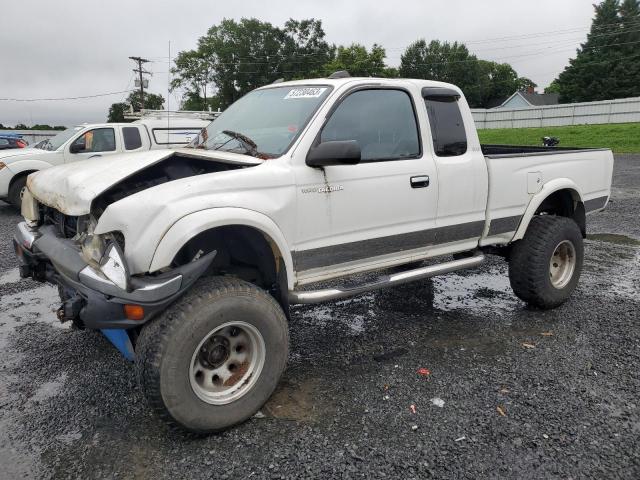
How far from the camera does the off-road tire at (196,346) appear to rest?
266cm

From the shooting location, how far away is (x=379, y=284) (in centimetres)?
364

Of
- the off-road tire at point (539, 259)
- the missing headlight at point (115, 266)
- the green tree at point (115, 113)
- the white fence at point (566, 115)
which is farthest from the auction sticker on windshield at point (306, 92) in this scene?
the green tree at point (115, 113)

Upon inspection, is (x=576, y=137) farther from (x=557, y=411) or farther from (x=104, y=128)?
(x=557, y=411)

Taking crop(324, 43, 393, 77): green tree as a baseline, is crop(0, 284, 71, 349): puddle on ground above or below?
below

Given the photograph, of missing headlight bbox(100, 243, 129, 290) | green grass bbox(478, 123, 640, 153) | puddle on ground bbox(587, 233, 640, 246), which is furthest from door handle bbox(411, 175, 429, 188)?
green grass bbox(478, 123, 640, 153)

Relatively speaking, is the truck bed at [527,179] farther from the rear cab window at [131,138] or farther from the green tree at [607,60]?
the green tree at [607,60]

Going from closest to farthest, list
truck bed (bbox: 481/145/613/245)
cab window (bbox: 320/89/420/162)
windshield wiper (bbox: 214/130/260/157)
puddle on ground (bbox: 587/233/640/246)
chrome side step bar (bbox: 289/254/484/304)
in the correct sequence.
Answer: chrome side step bar (bbox: 289/254/484/304), windshield wiper (bbox: 214/130/260/157), cab window (bbox: 320/89/420/162), truck bed (bbox: 481/145/613/245), puddle on ground (bbox: 587/233/640/246)

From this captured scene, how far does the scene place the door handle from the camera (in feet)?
12.3

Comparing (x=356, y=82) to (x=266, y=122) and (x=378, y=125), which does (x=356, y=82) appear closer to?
(x=378, y=125)

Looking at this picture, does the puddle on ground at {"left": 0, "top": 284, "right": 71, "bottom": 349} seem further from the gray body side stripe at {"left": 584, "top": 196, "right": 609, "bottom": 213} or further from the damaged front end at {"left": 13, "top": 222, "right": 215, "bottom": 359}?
the gray body side stripe at {"left": 584, "top": 196, "right": 609, "bottom": 213}

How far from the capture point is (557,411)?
122 inches

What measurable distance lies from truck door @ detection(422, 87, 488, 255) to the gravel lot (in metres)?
0.88

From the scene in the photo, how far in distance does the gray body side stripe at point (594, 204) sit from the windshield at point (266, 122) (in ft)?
9.94

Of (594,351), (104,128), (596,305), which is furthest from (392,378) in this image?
(104,128)
